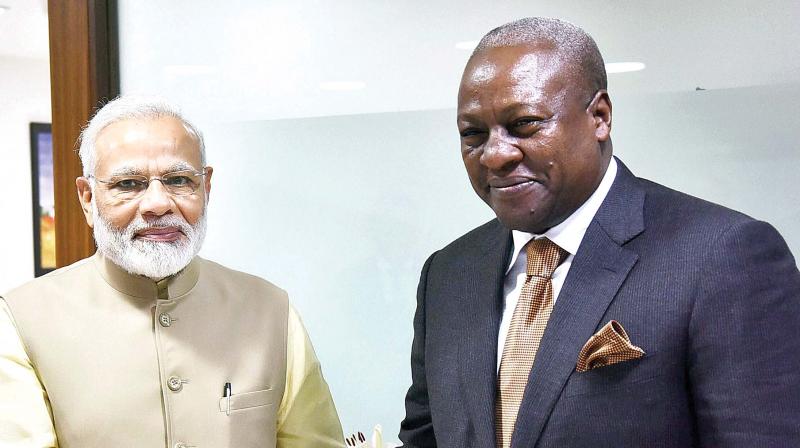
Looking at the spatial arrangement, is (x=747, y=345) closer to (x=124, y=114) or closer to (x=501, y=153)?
(x=501, y=153)

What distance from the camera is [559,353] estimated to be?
1.18 meters

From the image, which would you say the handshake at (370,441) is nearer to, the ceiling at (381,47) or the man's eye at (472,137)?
the ceiling at (381,47)

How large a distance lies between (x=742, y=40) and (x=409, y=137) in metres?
0.80

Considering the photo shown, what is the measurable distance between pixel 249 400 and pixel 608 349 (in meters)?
0.81

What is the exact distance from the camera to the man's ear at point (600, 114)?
120cm

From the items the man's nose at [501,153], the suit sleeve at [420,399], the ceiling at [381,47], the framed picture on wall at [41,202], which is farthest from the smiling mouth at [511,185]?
the framed picture on wall at [41,202]

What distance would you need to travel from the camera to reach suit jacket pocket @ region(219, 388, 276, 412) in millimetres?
1650

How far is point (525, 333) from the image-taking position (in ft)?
4.14

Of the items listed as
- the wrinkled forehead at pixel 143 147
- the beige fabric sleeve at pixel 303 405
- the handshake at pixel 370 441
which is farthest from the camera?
the handshake at pixel 370 441

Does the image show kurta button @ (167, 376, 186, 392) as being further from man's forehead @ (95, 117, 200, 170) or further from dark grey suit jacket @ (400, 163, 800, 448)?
dark grey suit jacket @ (400, 163, 800, 448)

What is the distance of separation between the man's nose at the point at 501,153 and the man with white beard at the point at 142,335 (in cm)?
70

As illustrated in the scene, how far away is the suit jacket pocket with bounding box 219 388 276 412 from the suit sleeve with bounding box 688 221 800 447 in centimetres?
88

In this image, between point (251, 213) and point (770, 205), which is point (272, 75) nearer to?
point (251, 213)

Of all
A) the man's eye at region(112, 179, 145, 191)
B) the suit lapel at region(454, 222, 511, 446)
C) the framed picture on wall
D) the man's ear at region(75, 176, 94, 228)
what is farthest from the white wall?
the suit lapel at region(454, 222, 511, 446)
